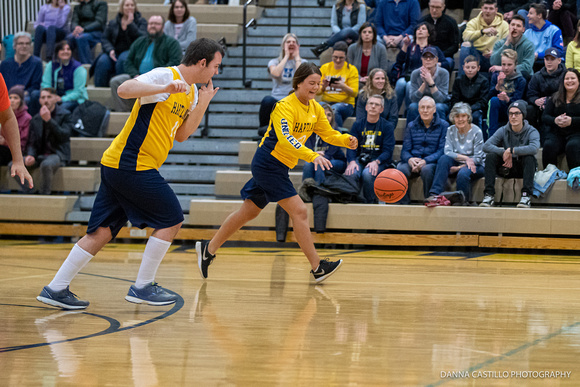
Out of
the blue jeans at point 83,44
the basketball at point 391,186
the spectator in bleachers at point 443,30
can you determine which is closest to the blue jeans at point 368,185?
the basketball at point 391,186

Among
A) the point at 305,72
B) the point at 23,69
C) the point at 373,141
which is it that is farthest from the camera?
the point at 23,69

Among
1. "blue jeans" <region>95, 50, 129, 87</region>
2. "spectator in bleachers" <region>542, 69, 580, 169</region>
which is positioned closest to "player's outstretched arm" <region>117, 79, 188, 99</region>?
"spectator in bleachers" <region>542, 69, 580, 169</region>

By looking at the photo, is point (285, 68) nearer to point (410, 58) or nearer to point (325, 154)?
point (325, 154)

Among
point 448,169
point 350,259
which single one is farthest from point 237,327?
point 448,169

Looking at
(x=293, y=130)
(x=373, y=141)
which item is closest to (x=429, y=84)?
(x=373, y=141)

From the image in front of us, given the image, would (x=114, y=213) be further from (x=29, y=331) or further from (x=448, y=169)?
(x=448, y=169)

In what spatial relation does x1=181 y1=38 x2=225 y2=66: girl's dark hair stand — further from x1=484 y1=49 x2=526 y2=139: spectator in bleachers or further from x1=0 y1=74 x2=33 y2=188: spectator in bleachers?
x1=484 y1=49 x2=526 y2=139: spectator in bleachers

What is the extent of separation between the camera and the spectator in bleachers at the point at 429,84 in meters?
9.36

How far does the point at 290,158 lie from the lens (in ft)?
19.6

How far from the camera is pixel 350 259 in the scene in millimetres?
7590

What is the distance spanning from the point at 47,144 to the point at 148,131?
5455 millimetres

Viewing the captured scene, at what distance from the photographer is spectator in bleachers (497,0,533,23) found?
10555mm

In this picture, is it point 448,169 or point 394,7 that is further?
point 394,7

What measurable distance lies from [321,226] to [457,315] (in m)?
4.04
